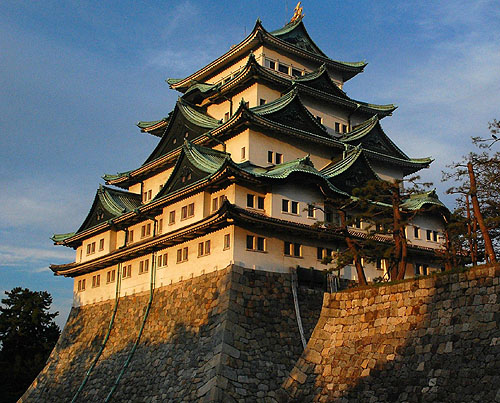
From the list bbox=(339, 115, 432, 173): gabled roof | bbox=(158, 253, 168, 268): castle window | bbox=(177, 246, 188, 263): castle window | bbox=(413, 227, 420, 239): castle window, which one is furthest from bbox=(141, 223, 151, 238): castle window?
bbox=(413, 227, 420, 239): castle window

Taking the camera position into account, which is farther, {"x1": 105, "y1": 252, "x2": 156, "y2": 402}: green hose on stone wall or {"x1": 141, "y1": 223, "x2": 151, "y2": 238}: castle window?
{"x1": 141, "y1": 223, "x2": 151, "y2": 238}: castle window

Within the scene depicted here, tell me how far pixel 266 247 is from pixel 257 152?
7.43 metres

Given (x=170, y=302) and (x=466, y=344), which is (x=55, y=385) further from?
(x=466, y=344)

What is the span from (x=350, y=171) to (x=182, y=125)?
13291mm

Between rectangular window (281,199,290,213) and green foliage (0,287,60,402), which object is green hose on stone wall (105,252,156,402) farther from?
green foliage (0,287,60,402)

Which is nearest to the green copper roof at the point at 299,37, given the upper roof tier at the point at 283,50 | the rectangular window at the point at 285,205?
the upper roof tier at the point at 283,50

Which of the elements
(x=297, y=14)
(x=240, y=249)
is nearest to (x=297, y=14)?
(x=297, y=14)

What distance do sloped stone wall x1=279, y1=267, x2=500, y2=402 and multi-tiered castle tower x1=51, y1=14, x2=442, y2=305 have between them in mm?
8075

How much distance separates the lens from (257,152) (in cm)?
3903

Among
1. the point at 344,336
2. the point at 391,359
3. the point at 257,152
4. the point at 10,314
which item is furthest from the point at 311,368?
the point at 10,314

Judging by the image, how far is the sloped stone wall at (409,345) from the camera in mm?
18016

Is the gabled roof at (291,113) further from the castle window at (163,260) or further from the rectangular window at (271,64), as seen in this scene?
the castle window at (163,260)

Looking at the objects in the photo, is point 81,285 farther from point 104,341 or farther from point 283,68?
point 283,68

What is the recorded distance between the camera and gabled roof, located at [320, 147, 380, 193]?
39.0m
